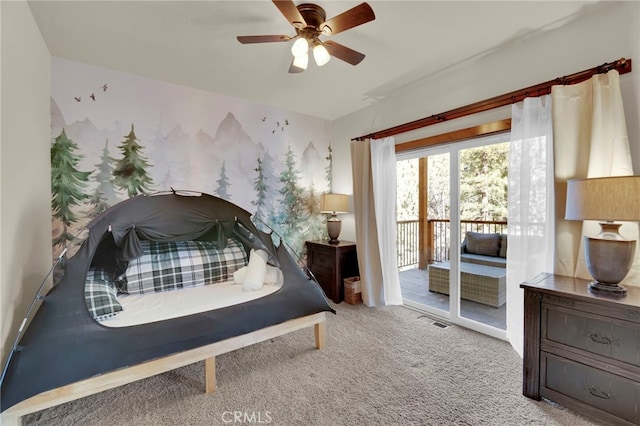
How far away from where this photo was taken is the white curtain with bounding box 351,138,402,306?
10.7 feet

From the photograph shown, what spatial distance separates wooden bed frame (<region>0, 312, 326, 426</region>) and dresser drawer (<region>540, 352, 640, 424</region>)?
1.66 meters

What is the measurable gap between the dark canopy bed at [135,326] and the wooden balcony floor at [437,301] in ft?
5.05

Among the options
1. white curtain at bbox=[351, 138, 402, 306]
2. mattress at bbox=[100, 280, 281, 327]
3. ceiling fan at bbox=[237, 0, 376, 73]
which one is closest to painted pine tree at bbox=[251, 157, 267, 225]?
mattress at bbox=[100, 280, 281, 327]

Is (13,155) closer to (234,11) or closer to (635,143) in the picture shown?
(234,11)

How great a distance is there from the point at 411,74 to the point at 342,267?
2.39 meters

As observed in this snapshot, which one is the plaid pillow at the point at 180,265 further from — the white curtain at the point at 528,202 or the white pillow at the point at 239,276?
the white curtain at the point at 528,202

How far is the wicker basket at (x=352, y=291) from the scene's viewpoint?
3410 millimetres

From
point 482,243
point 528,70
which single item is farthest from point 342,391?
point 528,70

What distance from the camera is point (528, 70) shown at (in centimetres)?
221

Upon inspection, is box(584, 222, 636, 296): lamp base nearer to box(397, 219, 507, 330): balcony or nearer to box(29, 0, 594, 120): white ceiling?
box(397, 219, 507, 330): balcony

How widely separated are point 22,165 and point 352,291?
10.4 feet

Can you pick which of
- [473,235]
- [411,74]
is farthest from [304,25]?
[473,235]

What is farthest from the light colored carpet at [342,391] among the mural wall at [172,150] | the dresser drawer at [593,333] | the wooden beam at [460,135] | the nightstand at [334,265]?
the wooden beam at [460,135]

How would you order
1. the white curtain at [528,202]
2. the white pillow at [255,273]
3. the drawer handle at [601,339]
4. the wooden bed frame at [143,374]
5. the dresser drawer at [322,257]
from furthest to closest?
the dresser drawer at [322,257] < the white pillow at [255,273] < the white curtain at [528,202] < the drawer handle at [601,339] < the wooden bed frame at [143,374]
